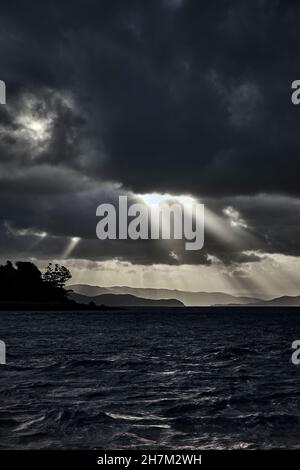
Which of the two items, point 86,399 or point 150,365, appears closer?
point 86,399

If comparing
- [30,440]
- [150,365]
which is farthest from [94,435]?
[150,365]

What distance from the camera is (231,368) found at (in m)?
38.7

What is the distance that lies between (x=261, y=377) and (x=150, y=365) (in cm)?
999

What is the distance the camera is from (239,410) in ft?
Result: 72.5

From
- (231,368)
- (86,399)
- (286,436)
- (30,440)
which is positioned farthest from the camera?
(231,368)

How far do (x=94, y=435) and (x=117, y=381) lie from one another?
43.1 ft

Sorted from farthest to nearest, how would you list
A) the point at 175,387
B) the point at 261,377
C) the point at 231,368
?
the point at 231,368 < the point at 261,377 < the point at 175,387
